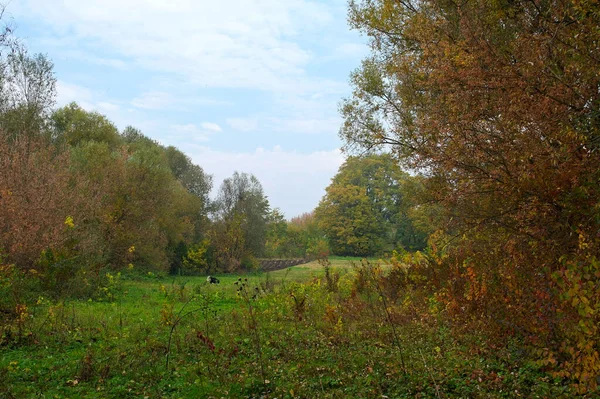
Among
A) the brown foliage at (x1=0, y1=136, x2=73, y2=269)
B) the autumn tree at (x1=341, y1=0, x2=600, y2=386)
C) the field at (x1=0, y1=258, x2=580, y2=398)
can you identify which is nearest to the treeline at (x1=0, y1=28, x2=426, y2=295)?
the brown foliage at (x1=0, y1=136, x2=73, y2=269)

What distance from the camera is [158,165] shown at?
2839cm

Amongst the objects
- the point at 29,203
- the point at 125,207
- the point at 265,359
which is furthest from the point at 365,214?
the point at 265,359

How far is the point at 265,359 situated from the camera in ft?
22.6

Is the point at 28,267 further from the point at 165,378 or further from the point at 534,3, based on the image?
the point at 534,3

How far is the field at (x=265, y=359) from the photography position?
5402mm

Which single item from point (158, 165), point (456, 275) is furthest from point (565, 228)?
point (158, 165)

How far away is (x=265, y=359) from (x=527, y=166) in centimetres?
442

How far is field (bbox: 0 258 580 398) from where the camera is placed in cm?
540

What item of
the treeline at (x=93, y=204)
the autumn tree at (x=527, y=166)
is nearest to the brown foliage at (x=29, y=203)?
the treeline at (x=93, y=204)

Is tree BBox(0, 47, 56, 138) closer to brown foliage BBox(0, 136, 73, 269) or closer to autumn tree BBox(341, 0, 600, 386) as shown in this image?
brown foliage BBox(0, 136, 73, 269)

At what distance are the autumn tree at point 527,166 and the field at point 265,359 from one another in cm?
66

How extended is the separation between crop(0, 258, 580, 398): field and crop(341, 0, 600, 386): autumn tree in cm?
66

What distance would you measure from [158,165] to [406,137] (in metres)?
18.8

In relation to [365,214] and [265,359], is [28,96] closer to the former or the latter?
[265,359]
